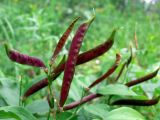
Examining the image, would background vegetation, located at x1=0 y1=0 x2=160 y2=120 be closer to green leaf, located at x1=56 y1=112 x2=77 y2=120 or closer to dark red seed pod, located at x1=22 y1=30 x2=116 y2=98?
dark red seed pod, located at x1=22 y1=30 x2=116 y2=98

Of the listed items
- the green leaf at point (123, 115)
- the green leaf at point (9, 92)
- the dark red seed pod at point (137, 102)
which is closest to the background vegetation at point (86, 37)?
the green leaf at point (9, 92)

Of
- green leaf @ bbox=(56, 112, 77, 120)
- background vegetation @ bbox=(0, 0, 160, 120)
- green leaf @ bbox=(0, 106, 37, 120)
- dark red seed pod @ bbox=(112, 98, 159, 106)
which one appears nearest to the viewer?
green leaf @ bbox=(0, 106, 37, 120)

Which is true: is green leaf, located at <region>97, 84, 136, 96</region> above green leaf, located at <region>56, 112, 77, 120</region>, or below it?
above

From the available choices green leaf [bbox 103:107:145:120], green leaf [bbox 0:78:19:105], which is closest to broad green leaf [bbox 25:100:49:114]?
green leaf [bbox 0:78:19:105]

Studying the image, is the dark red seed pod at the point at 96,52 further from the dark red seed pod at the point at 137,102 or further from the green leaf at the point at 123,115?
the dark red seed pod at the point at 137,102

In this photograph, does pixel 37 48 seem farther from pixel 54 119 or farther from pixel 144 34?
pixel 144 34
